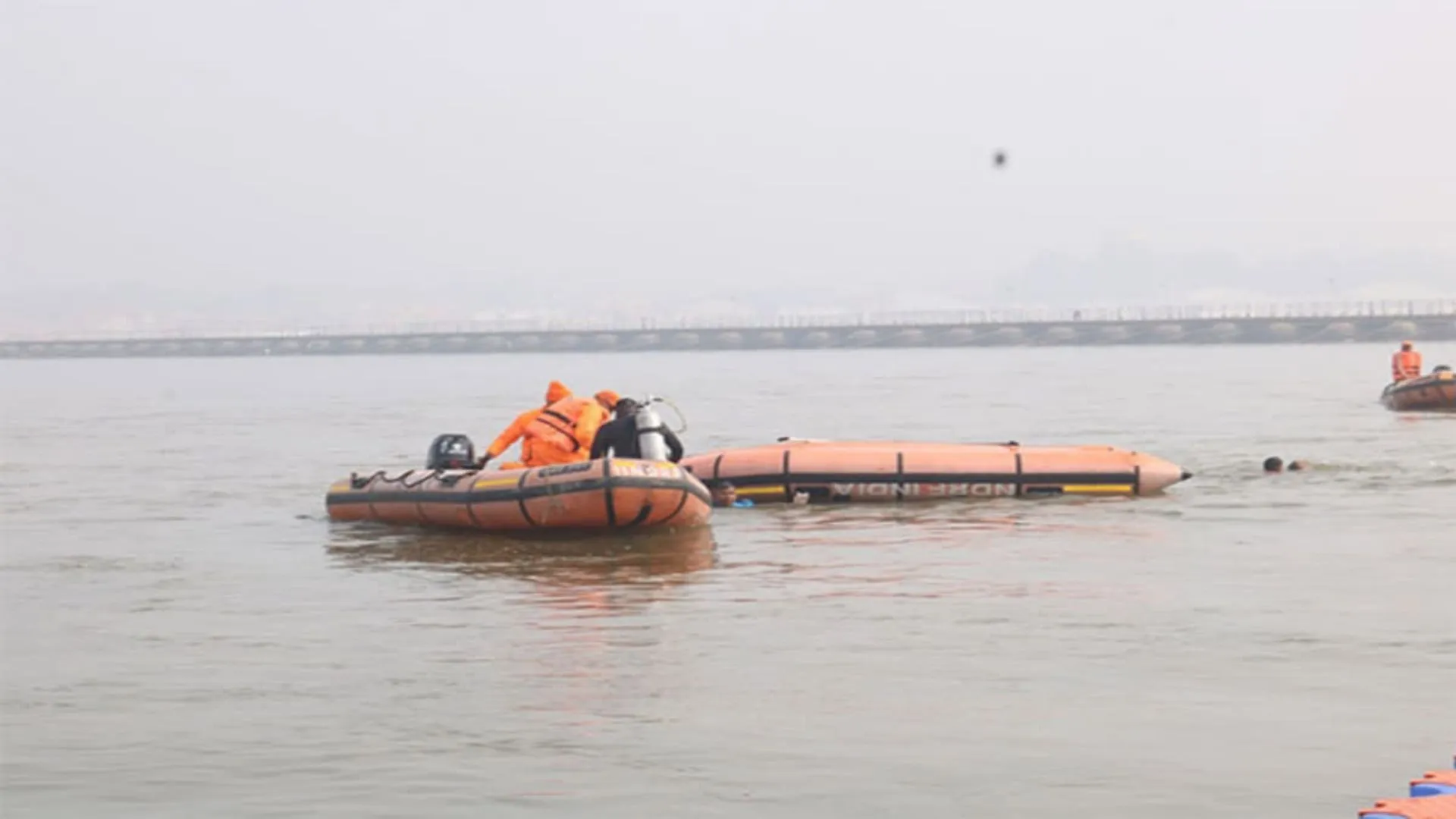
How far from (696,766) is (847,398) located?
56311 millimetres

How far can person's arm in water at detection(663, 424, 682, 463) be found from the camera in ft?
70.5

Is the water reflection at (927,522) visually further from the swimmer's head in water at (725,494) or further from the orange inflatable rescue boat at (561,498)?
the orange inflatable rescue boat at (561,498)

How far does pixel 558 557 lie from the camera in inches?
787

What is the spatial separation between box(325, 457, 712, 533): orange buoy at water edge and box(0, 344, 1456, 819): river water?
1.02ft

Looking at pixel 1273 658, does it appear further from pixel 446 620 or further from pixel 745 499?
pixel 745 499

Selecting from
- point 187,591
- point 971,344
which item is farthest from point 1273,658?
point 971,344

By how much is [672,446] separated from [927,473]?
163 inches

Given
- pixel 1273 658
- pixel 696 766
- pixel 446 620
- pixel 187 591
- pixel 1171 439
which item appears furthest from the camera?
pixel 1171 439

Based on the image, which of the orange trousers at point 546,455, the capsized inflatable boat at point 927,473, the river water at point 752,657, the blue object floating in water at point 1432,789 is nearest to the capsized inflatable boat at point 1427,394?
the river water at point 752,657

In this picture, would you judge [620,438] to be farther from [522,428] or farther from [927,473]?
[927,473]

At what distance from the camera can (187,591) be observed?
1844cm

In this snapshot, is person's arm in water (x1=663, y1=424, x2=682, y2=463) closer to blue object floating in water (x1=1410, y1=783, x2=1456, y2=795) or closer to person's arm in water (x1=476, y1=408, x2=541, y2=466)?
person's arm in water (x1=476, y1=408, x2=541, y2=466)

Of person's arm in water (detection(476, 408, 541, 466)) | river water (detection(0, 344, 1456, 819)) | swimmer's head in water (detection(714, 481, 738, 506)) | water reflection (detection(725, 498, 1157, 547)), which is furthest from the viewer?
swimmer's head in water (detection(714, 481, 738, 506))

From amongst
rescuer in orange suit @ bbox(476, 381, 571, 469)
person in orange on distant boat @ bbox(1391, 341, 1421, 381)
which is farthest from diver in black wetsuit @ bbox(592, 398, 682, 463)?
person in orange on distant boat @ bbox(1391, 341, 1421, 381)
